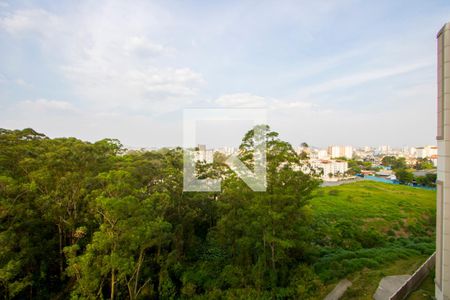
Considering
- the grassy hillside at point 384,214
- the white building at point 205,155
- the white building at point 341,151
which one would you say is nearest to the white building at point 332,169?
the grassy hillside at point 384,214

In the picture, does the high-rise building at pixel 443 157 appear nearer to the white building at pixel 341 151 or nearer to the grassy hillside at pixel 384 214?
the grassy hillside at pixel 384 214

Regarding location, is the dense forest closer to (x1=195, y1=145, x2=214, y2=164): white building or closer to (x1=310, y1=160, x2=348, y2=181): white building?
(x1=195, y1=145, x2=214, y2=164): white building

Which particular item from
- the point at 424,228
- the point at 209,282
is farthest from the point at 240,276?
the point at 424,228

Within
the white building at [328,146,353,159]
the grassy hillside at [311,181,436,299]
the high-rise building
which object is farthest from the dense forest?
the white building at [328,146,353,159]

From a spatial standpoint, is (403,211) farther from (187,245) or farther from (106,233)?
(106,233)

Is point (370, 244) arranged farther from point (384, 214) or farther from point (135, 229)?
point (135, 229)
